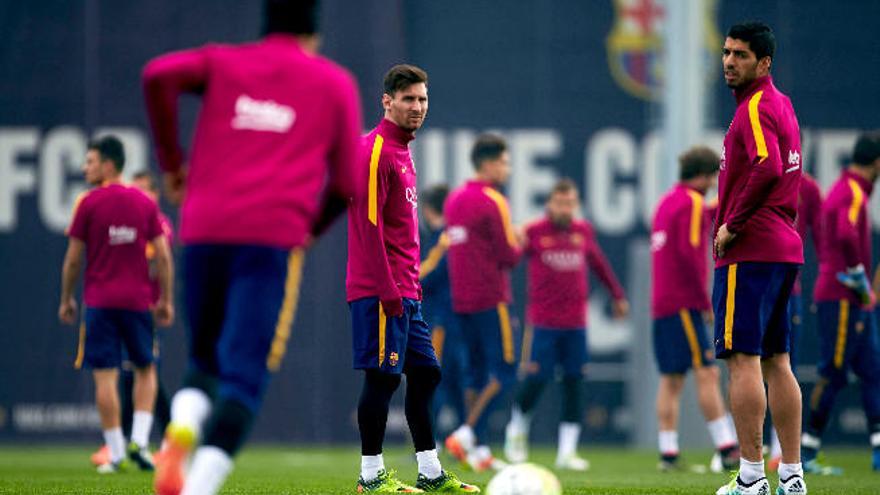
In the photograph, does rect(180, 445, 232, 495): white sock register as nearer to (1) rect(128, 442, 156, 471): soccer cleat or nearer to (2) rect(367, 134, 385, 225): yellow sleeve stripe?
(2) rect(367, 134, 385, 225): yellow sleeve stripe

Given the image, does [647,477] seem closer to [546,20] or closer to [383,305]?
[383,305]

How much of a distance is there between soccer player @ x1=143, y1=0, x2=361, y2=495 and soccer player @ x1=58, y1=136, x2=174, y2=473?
473 cm

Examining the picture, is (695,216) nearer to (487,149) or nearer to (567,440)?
(487,149)

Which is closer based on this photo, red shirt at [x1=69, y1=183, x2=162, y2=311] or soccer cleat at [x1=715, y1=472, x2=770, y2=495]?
soccer cleat at [x1=715, y1=472, x2=770, y2=495]

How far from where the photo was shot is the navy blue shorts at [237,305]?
4.67 meters

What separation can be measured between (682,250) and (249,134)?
582 cm

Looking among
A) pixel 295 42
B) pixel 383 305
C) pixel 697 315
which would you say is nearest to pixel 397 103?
pixel 383 305

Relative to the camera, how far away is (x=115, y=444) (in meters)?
9.68

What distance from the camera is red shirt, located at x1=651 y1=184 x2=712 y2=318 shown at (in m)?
10.1

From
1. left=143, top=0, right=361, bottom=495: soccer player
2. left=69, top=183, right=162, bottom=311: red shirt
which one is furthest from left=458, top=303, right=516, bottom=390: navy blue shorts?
left=143, top=0, right=361, bottom=495: soccer player

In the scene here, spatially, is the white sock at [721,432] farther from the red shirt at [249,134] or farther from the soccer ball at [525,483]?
the red shirt at [249,134]

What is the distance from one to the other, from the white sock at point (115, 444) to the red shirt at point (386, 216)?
135 inches

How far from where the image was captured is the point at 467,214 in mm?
10969

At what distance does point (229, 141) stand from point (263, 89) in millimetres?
204
